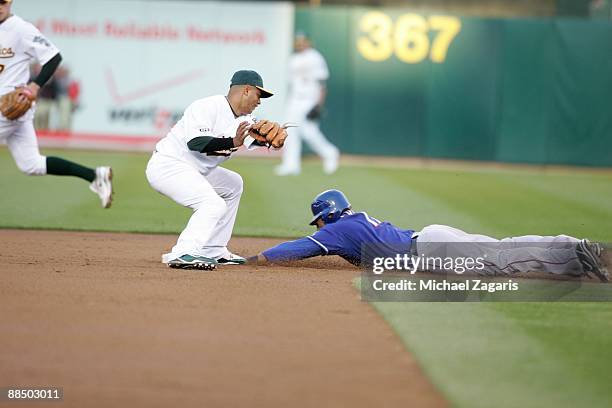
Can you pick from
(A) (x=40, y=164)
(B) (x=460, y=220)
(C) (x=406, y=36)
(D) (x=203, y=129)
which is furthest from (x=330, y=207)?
(C) (x=406, y=36)

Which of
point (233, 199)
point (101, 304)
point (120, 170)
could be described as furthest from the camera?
point (120, 170)

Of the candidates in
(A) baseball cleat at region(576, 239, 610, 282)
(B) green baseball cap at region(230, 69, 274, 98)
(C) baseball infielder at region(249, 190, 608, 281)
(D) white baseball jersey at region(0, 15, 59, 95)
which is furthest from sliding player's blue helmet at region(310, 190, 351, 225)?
(D) white baseball jersey at region(0, 15, 59, 95)

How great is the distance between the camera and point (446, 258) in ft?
26.0

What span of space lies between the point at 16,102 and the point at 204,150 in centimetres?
235

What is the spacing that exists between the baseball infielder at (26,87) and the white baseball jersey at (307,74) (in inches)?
397

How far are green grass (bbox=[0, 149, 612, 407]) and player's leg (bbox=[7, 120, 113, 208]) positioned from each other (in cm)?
156

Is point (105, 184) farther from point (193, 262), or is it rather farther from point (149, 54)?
point (149, 54)

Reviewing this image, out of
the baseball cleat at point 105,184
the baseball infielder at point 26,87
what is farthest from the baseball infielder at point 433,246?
the baseball infielder at point 26,87

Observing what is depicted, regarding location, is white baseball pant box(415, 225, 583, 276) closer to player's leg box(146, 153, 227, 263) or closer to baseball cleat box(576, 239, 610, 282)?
baseball cleat box(576, 239, 610, 282)

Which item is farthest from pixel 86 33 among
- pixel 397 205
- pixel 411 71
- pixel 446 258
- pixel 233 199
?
pixel 446 258

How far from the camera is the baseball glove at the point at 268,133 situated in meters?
8.12

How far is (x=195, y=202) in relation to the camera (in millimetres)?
8281

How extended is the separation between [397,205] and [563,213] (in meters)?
2.27

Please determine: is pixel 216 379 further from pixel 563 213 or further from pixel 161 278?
pixel 563 213
